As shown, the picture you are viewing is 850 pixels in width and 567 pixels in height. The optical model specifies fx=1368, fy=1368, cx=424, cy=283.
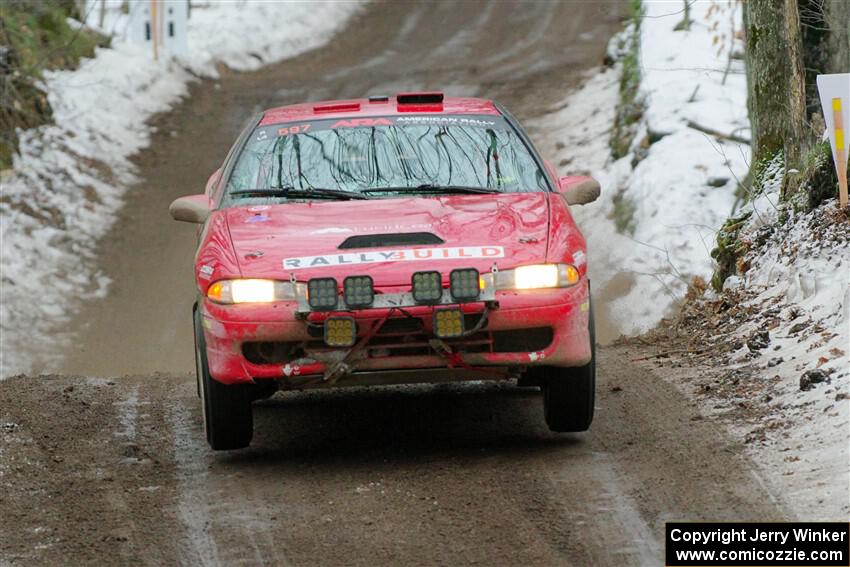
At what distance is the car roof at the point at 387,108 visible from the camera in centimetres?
798

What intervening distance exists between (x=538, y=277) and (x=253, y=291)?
132 cm

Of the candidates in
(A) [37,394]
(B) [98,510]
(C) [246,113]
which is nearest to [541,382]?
(B) [98,510]

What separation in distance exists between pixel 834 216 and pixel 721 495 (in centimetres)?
347

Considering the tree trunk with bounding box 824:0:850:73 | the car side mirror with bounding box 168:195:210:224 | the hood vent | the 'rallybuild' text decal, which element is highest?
the tree trunk with bounding box 824:0:850:73

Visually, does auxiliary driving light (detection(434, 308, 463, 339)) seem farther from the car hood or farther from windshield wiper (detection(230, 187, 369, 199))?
windshield wiper (detection(230, 187, 369, 199))

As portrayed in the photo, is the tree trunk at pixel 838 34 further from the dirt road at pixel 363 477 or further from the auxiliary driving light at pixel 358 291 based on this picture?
the auxiliary driving light at pixel 358 291

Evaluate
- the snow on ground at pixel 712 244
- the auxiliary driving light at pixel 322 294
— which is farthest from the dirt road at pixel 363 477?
the auxiliary driving light at pixel 322 294

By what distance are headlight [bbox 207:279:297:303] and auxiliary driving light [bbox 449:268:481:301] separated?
73 centimetres

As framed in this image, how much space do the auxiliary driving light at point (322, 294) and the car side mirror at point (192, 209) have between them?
138 cm

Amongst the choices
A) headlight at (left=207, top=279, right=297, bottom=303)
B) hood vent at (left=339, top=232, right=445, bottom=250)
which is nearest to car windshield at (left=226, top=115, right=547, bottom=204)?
hood vent at (left=339, top=232, right=445, bottom=250)

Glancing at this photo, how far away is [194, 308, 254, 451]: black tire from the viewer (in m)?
6.68

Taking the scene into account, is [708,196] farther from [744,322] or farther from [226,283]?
[226,283]

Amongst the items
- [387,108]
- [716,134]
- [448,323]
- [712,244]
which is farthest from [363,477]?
[716,134]

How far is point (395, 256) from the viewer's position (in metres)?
6.35
